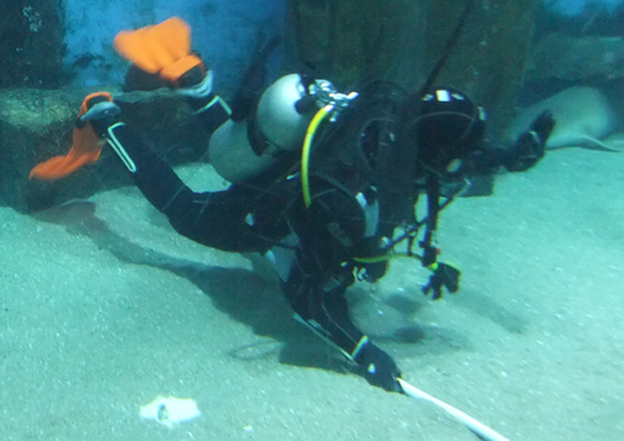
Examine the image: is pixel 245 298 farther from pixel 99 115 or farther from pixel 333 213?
pixel 99 115

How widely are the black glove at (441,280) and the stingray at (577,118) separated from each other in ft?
16.1

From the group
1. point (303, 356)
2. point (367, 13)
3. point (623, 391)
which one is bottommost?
point (303, 356)

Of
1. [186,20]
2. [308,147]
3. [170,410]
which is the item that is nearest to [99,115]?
[308,147]

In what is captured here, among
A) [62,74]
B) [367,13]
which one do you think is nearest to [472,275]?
[367,13]

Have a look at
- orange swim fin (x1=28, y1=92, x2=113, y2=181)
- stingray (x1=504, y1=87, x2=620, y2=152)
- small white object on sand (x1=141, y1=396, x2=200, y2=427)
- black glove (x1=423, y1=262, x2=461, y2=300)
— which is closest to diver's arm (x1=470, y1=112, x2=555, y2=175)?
black glove (x1=423, y1=262, x2=461, y2=300)

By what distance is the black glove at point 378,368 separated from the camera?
2828mm

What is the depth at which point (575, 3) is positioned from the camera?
8.92 m

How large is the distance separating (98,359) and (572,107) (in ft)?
26.7

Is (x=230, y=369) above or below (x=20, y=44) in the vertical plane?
below

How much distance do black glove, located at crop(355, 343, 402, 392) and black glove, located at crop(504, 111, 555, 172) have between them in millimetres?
1405

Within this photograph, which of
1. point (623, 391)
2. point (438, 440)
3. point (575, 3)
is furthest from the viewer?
point (575, 3)

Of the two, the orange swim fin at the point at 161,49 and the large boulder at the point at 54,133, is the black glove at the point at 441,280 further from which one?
the large boulder at the point at 54,133

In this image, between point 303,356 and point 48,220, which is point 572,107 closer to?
point 303,356

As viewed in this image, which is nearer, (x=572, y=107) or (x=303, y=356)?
(x=303, y=356)
